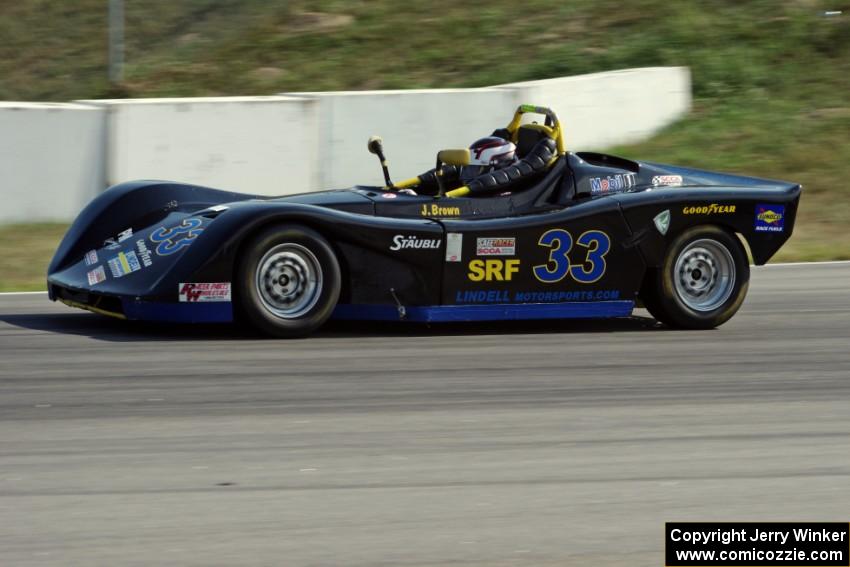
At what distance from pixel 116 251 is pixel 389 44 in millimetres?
12278

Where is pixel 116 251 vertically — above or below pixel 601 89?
below

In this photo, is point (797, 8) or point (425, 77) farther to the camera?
point (797, 8)

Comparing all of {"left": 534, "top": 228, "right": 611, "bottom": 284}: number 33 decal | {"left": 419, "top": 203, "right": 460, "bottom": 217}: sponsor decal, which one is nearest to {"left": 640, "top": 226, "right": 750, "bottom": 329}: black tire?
{"left": 534, "top": 228, "right": 611, "bottom": 284}: number 33 decal

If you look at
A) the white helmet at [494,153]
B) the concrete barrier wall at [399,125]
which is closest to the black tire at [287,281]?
the white helmet at [494,153]

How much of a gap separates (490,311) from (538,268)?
38cm

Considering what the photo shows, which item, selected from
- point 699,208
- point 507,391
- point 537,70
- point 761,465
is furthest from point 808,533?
point 537,70

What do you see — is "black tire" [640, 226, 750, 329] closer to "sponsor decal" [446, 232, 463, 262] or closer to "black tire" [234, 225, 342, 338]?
"sponsor decal" [446, 232, 463, 262]

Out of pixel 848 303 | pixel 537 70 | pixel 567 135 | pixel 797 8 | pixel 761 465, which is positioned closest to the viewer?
pixel 761 465

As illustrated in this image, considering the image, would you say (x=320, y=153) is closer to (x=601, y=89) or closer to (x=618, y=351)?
(x=601, y=89)

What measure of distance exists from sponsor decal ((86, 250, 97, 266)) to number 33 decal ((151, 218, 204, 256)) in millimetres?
395

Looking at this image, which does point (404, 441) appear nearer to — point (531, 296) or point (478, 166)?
point (531, 296)

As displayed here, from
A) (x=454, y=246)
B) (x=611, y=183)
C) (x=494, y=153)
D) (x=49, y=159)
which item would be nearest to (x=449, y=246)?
(x=454, y=246)

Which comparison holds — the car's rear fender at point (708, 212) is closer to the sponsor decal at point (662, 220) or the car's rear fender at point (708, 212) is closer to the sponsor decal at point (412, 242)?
the sponsor decal at point (662, 220)

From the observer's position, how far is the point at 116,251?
25.3ft
